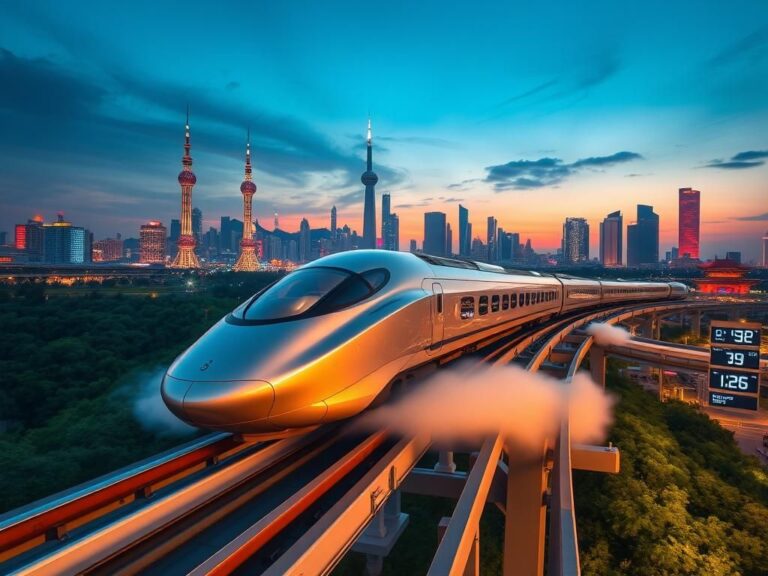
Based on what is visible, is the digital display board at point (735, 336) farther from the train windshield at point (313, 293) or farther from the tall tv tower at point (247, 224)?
the tall tv tower at point (247, 224)

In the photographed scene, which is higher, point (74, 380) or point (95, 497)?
point (95, 497)

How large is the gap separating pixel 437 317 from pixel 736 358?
1808 cm

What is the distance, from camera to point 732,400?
1936 centimetres

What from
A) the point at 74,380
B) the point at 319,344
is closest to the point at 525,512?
the point at 319,344

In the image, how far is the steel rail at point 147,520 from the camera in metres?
3.39

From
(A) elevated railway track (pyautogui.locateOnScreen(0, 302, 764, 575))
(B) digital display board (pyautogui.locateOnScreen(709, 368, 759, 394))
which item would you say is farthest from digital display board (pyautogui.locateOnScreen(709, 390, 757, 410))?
(A) elevated railway track (pyautogui.locateOnScreen(0, 302, 764, 575))

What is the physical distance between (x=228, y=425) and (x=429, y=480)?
313 inches

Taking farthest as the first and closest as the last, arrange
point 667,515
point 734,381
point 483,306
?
1. point 734,381
2. point 667,515
3. point 483,306

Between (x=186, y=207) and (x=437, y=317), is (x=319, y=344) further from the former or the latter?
(x=186, y=207)

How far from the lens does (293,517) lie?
4617 millimetres

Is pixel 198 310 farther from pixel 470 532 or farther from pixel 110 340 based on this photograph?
pixel 470 532

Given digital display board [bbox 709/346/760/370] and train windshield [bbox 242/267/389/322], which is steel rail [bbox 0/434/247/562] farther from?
digital display board [bbox 709/346/760/370]

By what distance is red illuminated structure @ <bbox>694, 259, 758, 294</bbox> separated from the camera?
107062 mm

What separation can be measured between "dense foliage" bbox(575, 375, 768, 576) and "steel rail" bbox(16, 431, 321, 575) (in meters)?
13.1
